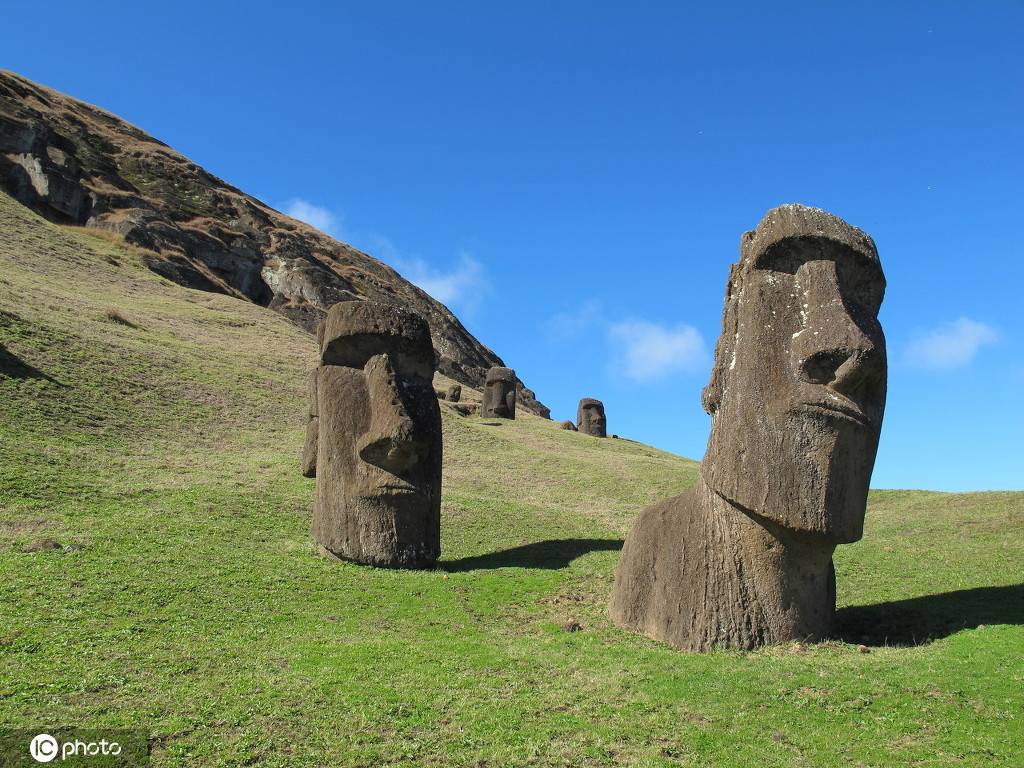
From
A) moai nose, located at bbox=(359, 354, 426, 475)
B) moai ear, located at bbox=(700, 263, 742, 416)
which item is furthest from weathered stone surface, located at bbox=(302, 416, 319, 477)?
moai ear, located at bbox=(700, 263, 742, 416)

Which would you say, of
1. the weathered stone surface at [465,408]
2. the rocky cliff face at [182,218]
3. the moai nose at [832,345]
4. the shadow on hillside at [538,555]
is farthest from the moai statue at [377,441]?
the rocky cliff face at [182,218]

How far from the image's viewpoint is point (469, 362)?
9056 cm

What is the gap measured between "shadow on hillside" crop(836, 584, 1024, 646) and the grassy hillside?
0.17ft

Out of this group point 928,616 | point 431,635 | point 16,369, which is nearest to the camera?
point 928,616

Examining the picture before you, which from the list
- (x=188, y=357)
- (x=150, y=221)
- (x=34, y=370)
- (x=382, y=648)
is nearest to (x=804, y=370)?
(x=382, y=648)

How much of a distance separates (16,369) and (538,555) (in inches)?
669

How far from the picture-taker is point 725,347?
9.98 meters

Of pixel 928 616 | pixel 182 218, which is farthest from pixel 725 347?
pixel 182 218

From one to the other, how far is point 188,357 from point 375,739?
3012 centimetres

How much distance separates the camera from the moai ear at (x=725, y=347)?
984 cm

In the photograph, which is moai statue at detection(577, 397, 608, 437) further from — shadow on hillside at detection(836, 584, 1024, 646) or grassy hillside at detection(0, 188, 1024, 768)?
shadow on hillside at detection(836, 584, 1024, 646)

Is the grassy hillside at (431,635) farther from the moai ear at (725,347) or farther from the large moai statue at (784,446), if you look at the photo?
the moai ear at (725,347)

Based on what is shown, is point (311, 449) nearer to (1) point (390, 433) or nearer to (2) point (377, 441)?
(2) point (377, 441)

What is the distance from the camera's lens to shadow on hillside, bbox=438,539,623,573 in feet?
49.9
